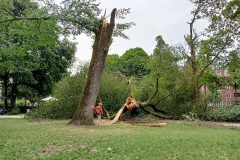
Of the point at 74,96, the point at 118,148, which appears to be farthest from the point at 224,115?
the point at 118,148

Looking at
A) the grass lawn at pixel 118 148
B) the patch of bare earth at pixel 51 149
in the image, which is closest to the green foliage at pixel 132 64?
the grass lawn at pixel 118 148

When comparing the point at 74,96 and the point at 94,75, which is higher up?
the point at 94,75

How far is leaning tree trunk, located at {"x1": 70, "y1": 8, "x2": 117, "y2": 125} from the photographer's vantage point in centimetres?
1750

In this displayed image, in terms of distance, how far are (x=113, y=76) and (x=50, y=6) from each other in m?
9.97

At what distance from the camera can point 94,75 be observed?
1802 cm

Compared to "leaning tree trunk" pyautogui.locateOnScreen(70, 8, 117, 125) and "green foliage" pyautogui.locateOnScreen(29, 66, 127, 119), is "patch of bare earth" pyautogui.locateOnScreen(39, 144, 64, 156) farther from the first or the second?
"green foliage" pyautogui.locateOnScreen(29, 66, 127, 119)

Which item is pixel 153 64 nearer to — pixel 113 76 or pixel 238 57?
pixel 113 76

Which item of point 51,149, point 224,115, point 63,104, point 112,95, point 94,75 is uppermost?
point 94,75

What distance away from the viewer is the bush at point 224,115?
23.0m

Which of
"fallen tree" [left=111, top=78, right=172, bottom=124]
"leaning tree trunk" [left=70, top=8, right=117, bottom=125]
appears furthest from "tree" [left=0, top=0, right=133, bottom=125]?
"fallen tree" [left=111, top=78, right=172, bottom=124]

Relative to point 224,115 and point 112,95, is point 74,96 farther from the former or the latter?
point 224,115

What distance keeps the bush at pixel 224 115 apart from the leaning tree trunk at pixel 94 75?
9.79 meters

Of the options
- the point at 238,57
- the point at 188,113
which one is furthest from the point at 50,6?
the point at 238,57

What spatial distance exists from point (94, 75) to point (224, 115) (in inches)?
416
